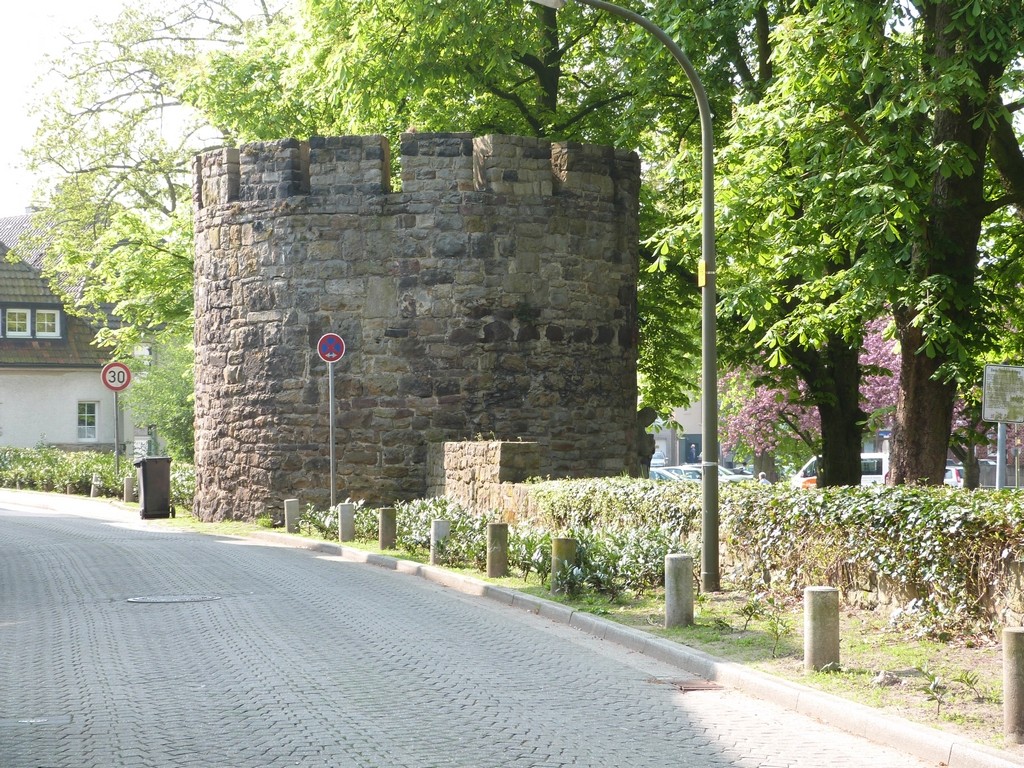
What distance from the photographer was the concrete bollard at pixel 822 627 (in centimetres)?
851

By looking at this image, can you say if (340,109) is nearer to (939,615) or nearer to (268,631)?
(268,631)

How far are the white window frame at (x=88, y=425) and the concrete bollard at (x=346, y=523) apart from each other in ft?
106

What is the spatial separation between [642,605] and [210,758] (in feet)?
19.4

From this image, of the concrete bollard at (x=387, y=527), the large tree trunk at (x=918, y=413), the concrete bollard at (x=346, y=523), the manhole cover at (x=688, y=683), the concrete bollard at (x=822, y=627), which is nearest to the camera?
the concrete bollard at (x=822, y=627)

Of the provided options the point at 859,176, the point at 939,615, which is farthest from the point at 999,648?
the point at 859,176

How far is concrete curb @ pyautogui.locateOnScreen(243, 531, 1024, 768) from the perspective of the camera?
257 inches

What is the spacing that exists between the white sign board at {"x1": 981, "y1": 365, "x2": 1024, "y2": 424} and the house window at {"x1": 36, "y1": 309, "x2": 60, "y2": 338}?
39182 mm

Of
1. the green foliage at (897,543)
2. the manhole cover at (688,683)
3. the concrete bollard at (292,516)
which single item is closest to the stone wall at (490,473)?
the concrete bollard at (292,516)

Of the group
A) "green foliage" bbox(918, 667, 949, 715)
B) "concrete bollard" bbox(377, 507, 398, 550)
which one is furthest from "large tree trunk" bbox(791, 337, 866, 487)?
"green foliage" bbox(918, 667, 949, 715)

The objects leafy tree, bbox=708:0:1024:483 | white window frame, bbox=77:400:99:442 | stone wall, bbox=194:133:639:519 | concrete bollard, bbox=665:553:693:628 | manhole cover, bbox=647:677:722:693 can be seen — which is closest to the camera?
manhole cover, bbox=647:677:722:693

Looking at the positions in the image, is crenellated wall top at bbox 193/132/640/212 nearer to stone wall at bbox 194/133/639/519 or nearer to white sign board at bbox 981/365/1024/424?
stone wall at bbox 194/133/639/519

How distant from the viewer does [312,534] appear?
776 inches

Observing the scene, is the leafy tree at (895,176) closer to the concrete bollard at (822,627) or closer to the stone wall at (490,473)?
the stone wall at (490,473)

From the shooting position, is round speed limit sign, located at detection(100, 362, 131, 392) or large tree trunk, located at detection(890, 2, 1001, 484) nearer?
large tree trunk, located at detection(890, 2, 1001, 484)
